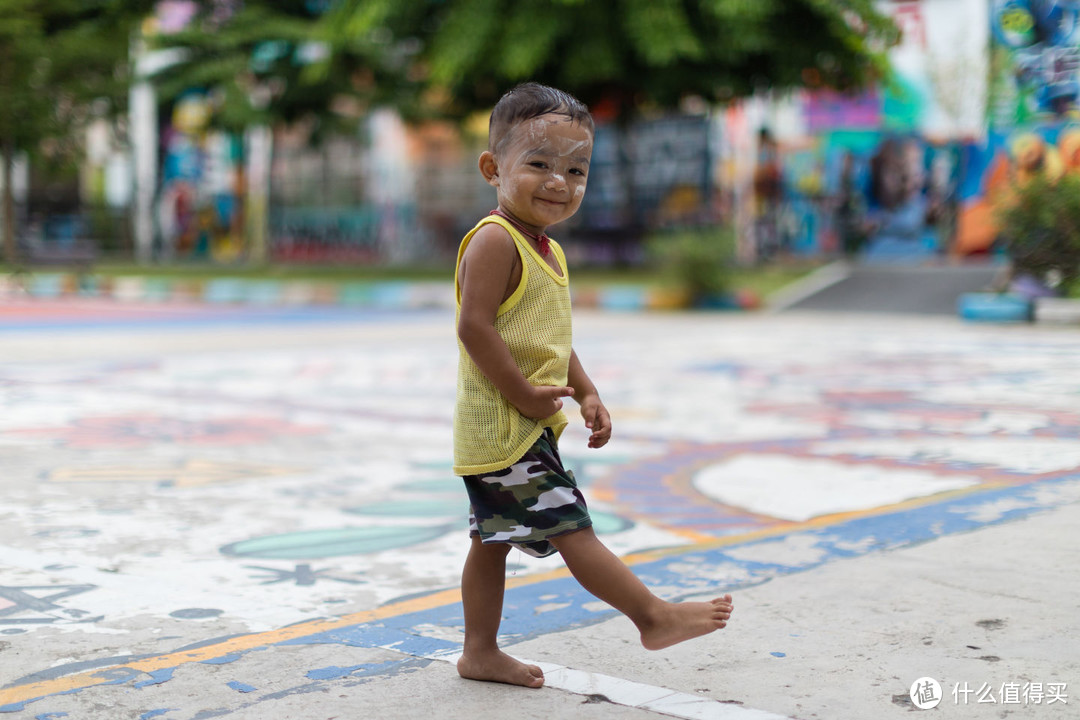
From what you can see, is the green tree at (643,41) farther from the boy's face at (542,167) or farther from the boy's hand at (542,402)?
the boy's hand at (542,402)

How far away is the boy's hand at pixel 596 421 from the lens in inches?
112

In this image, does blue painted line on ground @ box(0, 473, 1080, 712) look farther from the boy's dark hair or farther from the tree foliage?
the tree foliage

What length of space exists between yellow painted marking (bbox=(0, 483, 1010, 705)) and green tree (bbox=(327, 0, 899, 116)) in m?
14.7

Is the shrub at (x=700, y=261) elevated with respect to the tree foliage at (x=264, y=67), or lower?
lower

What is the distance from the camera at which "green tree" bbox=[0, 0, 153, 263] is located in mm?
22625

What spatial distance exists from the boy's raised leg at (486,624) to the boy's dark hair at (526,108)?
0.91 meters

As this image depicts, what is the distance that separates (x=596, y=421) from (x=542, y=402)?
0.21 meters

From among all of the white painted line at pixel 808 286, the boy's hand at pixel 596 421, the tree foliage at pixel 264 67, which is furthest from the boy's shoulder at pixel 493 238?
the tree foliage at pixel 264 67

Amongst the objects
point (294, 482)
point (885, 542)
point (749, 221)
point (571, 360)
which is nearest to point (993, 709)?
point (571, 360)

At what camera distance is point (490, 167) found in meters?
2.94

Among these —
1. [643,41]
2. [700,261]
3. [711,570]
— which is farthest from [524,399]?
[643,41]

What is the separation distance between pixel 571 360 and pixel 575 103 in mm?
591

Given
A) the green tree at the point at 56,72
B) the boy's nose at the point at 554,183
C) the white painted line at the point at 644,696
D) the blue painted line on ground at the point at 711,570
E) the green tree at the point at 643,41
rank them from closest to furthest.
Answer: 1. the white painted line at the point at 644,696
2. the boy's nose at the point at 554,183
3. the blue painted line on ground at the point at 711,570
4. the green tree at the point at 643,41
5. the green tree at the point at 56,72

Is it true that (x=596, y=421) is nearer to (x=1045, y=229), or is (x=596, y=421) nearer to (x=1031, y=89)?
(x=1045, y=229)
